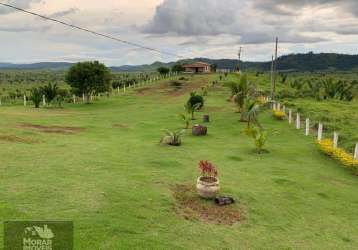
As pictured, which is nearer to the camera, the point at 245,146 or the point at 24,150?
the point at 24,150

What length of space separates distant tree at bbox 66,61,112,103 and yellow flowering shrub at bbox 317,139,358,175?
29.6m

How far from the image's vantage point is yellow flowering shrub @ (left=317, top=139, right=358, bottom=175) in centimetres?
1851

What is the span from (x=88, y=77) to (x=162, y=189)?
1397 inches

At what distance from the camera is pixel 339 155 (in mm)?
19797

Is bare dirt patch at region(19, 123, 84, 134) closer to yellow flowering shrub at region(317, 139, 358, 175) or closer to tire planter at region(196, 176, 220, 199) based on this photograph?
tire planter at region(196, 176, 220, 199)

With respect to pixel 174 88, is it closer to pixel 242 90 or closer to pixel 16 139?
pixel 242 90

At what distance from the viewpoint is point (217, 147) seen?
21766 mm

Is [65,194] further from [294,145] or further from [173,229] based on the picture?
[294,145]

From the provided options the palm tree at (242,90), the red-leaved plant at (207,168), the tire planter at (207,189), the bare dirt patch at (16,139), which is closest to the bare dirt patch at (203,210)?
the tire planter at (207,189)

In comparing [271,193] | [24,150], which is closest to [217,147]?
[271,193]

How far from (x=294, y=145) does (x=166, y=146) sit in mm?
7852

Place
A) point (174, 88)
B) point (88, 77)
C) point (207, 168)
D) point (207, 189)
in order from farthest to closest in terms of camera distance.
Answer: point (174, 88)
point (88, 77)
point (207, 168)
point (207, 189)

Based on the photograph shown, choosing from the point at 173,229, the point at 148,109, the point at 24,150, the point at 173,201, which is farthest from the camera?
the point at 148,109

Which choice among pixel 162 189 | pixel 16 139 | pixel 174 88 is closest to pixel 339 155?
pixel 162 189
